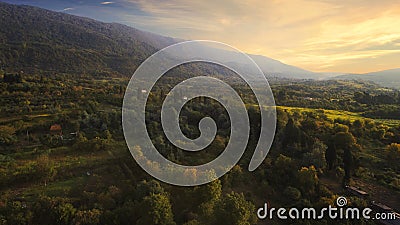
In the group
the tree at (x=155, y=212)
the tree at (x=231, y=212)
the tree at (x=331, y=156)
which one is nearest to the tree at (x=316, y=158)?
the tree at (x=331, y=156)

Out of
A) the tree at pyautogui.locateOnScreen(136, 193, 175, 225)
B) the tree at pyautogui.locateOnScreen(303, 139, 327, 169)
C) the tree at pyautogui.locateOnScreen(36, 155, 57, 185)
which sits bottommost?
the tree at pyautogui.locateOnScreen(36, 155, 57, 185)

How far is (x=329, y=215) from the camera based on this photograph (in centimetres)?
1095

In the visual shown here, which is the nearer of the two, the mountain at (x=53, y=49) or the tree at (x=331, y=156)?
the tree at (x=331, y=156)

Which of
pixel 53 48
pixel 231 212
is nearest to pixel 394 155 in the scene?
pixel 231 212

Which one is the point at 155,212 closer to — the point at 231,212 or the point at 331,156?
the point at 231,212

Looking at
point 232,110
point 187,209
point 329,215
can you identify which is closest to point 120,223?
point 187,209

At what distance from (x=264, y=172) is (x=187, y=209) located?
6.11 m

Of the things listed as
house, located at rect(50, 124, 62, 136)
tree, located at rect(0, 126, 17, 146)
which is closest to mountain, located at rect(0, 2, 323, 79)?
house, located at rect(50, 124, 62, 136)

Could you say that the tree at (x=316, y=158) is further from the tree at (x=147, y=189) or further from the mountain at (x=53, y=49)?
the mountain at (x=53, y=49)

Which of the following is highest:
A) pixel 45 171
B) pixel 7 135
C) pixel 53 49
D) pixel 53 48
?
pixel 53 48

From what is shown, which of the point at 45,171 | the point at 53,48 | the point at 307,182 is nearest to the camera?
the point at 45,171

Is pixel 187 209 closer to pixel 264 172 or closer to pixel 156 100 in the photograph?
pixel 264 172

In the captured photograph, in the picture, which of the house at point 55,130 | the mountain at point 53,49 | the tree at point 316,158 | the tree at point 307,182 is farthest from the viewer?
the mountain at point 53,49

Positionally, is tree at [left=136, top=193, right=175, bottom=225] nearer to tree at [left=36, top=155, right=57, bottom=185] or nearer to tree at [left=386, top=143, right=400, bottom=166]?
tree at [left=36, top=155, right=57, bottom=185]
